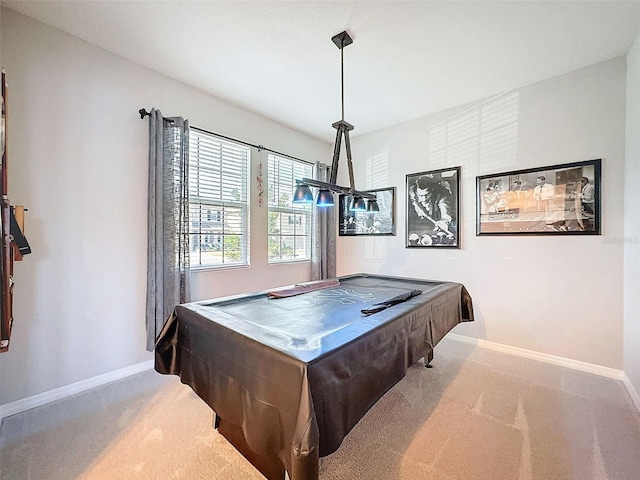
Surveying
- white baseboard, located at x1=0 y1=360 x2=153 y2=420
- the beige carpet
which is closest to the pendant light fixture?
the beige carpet

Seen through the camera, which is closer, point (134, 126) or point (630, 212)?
point (630, 212)

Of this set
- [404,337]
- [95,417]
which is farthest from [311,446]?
[95,417]

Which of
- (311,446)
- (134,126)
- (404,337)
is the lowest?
(311,446)

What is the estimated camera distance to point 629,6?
1842 millimetres

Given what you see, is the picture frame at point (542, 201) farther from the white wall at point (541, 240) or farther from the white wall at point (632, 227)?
the white wall at point (632, 227)

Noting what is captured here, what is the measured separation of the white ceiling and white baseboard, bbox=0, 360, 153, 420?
276 cm

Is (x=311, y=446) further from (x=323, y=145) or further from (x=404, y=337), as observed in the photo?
(x=323, y=145)

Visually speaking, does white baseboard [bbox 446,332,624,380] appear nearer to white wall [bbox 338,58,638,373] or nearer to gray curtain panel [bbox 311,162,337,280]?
white wall [bbox 338,58,638,373]

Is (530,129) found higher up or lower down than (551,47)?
lower down

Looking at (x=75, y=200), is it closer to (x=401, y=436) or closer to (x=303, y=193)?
(x=303, y=193)

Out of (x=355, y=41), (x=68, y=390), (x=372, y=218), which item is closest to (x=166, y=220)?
(x=68, y=390)

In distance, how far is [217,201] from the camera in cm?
310

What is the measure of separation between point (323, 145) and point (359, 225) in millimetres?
1434

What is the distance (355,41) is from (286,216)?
223cm
